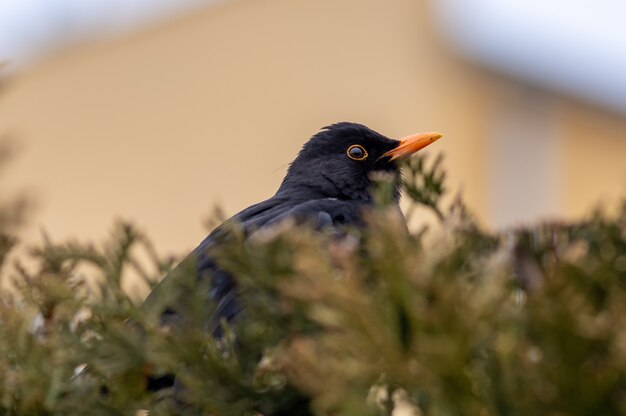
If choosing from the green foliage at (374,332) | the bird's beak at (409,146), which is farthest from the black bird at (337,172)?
the green foliage at (374,332)

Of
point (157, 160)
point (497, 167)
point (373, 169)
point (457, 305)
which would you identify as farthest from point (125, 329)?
point (157, 160)

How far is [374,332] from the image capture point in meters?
1.69

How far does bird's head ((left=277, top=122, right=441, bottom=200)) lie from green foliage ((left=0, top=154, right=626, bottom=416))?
5.81ft

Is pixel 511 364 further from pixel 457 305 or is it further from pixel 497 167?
pixel 497 167

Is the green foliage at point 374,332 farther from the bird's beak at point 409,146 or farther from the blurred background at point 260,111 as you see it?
the blurred background at point 260,111

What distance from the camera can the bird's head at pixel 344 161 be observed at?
172 inches

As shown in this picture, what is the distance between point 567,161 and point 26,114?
7060mm

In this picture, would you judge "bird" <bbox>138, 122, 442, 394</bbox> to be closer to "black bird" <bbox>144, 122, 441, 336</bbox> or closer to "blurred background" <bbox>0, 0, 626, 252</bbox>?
"black bird" <bbox>144, 122, 441, 336</bbox>

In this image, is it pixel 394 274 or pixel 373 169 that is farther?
pixel 373 169

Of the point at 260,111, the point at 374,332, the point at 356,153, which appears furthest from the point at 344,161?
the point at 260,111

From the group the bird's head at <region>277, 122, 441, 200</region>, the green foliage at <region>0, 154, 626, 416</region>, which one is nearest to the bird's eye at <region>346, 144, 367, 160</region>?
the bird's head at <region>277, 122, 441, 200</region>

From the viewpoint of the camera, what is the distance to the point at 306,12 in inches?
504

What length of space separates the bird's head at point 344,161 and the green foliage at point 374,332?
1.77 m

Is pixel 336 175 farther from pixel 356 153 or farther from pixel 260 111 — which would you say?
pixel 260 111
